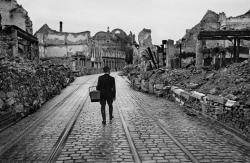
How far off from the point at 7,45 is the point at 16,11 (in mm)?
16354

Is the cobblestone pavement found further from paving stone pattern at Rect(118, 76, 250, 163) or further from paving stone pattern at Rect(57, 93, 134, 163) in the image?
paving stone pattern at Rect(118, 76, 250, 163)

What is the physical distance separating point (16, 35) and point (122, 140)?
14.7 metres

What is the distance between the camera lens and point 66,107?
1311 cm

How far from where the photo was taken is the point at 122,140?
7.10 meters

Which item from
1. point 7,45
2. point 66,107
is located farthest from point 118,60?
point 66,107

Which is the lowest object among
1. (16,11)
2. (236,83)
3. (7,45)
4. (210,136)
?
(210,136)

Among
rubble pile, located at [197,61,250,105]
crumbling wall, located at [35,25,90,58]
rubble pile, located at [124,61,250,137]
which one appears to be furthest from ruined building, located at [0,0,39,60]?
crumbling wall, located at [35,25,90,58]

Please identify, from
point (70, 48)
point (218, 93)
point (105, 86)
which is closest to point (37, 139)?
point (105, 86)

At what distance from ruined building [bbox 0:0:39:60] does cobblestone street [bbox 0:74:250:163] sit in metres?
6.60

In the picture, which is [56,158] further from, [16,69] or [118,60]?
[118,60]

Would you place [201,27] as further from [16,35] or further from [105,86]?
[105,86]

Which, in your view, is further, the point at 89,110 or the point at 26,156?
the point at 89,110

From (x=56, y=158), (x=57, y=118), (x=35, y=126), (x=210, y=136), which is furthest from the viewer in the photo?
(x=57, y=118)

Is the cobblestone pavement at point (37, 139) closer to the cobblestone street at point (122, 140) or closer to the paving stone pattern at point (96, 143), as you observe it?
the cobblestone street at point (122, 140)
